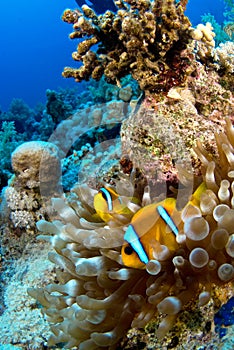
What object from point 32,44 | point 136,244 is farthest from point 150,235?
point 32,44

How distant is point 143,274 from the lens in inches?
68.0

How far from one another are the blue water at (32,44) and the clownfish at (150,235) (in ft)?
251

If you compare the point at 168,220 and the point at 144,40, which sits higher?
the point at 144,40

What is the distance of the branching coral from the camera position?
2.44 meters

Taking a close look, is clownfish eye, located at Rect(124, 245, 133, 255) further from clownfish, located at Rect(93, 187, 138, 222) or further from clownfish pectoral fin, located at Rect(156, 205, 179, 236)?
clownfish, located at Rect(93, 187, 138, 222)

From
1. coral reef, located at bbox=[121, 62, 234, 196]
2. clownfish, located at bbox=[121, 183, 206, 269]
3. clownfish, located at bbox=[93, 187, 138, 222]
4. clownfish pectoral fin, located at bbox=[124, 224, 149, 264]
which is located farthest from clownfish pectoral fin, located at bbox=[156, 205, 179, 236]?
coral reef, located at bbox=[121, 62, 234, 196]

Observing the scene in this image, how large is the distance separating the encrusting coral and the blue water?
76.1 meters

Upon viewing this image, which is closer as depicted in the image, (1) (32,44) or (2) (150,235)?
(2) (150,235)

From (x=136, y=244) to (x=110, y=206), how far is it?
502mm

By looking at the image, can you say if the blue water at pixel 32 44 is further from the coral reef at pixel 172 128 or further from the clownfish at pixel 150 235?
the clownfish at pixel 150 235

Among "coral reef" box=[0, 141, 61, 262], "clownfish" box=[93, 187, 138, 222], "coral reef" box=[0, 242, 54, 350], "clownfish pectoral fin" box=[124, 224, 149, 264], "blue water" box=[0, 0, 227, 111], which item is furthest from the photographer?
"blue water" box=[0, 0, 227, 111]

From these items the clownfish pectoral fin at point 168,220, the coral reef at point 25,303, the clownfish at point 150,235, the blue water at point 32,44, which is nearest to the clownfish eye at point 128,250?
the clownfish at point 150,235

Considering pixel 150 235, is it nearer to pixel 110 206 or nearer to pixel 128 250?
pixel 128 250

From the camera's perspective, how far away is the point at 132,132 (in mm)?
2586
